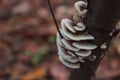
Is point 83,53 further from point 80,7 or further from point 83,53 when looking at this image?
point 80,7

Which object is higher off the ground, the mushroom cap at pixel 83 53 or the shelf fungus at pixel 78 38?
the shelf fungus at pixel 78 38

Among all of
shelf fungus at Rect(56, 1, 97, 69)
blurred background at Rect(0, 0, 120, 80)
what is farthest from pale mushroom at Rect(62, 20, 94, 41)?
blurred background at Rect(0, 0, 120, 80)

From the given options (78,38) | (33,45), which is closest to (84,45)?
(78,38)

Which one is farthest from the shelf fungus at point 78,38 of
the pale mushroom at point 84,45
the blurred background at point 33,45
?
the blurred background at point 33,45

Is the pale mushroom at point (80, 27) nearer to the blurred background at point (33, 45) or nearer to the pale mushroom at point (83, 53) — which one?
the pale mushroom at point (83, 53)

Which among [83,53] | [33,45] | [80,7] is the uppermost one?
[80,7]

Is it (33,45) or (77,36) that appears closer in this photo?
(77,36)

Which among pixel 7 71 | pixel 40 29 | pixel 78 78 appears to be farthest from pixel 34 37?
pixel 78 78

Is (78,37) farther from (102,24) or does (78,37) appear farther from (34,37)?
(34,37)
